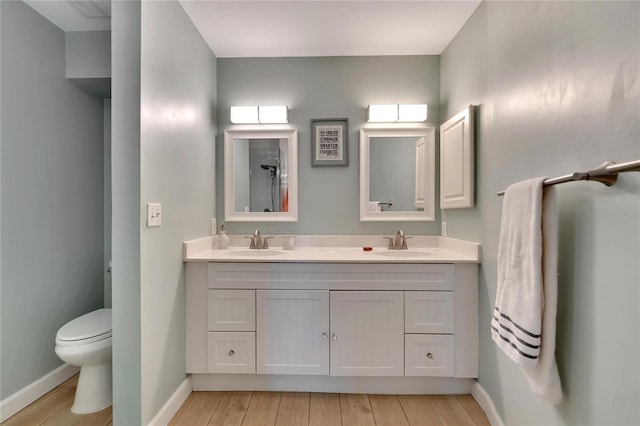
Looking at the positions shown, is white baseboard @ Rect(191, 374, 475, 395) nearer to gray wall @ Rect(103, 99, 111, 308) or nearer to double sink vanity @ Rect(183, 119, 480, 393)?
double sink vanity @ Rect(183, 119, 480, 393)

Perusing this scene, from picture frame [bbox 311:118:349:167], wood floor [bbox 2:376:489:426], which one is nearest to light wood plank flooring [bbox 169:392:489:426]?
wood floor [bbox 2:376:489:426]

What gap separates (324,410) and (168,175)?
1.53 metres

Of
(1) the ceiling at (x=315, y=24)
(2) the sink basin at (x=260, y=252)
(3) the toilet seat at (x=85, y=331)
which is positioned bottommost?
(3) the toilet seat at (x=85, y=331)

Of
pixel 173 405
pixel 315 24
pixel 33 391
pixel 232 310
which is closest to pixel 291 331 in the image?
pixel 232 310

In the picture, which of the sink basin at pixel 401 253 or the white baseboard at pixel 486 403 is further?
the sink basin at pixel 401 253

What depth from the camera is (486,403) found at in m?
1.54

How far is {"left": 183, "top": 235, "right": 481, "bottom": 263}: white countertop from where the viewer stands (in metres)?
1.68

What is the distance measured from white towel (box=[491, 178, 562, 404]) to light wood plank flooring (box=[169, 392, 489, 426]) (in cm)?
72

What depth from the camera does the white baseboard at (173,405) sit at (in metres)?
1.41

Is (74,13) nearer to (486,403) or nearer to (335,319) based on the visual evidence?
(335,319)

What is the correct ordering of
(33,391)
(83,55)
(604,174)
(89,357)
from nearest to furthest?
(604,174), (89,357), (33,391), (83,55)

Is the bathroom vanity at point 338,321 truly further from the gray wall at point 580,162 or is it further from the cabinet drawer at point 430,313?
the gray wall at point 580,162

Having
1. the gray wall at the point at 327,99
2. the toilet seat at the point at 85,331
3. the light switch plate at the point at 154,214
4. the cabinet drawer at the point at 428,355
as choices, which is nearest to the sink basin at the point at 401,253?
the gray wall at the point at 327,99

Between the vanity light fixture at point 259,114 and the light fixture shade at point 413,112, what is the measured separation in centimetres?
86
